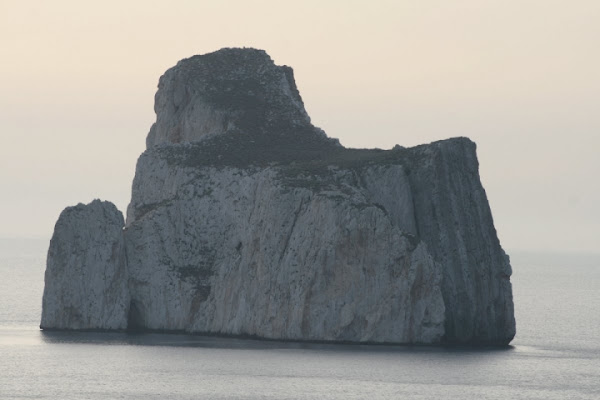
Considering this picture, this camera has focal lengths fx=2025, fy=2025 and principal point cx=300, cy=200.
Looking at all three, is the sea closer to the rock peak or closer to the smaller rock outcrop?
the smaller rock outcrop

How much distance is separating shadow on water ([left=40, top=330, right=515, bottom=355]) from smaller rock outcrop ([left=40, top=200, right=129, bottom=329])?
1470 mm

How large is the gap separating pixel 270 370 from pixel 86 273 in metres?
22.7

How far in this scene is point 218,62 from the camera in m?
171

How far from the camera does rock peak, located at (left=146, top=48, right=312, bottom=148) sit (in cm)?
16475

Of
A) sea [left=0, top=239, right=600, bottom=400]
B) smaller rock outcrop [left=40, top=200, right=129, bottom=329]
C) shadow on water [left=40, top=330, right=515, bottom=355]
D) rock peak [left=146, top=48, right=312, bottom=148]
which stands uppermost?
rock peak [left=146, top=48, right=312, bottom=148]

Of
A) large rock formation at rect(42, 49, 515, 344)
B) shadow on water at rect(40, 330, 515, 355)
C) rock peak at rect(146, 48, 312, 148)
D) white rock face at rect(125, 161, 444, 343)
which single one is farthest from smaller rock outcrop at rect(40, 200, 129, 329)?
rock peak at rect(146, 48, 312, 148)

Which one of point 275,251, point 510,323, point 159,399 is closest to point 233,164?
point 275,251

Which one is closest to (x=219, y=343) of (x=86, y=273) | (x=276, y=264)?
(x=276, y=264)

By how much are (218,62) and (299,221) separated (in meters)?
31.1

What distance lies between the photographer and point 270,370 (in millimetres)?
129375

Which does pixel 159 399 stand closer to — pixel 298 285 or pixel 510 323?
pixel 298 285

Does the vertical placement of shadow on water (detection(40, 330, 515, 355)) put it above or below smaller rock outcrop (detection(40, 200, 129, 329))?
below

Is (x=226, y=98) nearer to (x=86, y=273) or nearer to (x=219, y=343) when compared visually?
(x=86, y=273)

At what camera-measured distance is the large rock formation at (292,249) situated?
140m
